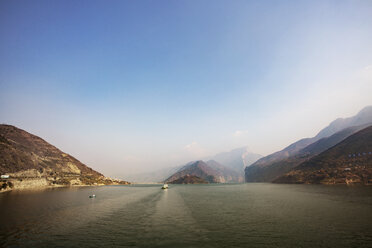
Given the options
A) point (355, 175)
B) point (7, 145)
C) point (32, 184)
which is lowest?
point (355, 175)

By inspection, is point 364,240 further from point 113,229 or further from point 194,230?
point 113,229

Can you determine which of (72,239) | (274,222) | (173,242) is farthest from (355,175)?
(72,239)

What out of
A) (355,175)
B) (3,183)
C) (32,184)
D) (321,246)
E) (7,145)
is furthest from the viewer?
(7,145)

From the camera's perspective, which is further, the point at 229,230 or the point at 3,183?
the point at 3,183

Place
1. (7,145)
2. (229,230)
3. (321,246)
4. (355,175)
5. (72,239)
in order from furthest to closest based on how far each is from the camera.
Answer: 1. (7,145)
2. (355,175)
3. (229,230)
4. (72,239)
5. (321,246)

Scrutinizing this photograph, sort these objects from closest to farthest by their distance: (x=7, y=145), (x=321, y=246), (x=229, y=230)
A: (x=321, y=246) → (x=229, y=230) → (x=7, y=145)

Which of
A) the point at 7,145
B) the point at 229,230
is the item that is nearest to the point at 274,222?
the point at 229,230

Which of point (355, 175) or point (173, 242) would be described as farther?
point (355, 175)

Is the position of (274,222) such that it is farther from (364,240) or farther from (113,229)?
(113,229)

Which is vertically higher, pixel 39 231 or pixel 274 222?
pixel 39 231
